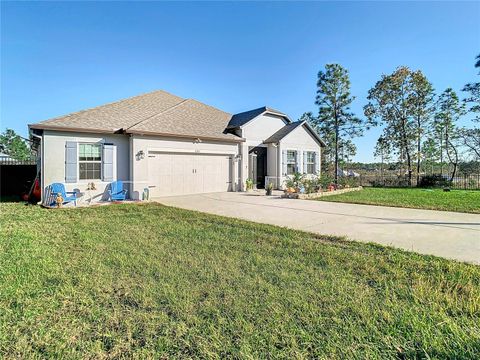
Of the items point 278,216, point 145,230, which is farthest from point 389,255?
point 145,230

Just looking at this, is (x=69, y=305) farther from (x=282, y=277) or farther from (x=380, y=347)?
(x=380, y=347)

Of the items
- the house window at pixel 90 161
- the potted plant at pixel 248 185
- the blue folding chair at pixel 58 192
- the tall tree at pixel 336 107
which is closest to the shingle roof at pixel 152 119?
the house window at pixel 90 161

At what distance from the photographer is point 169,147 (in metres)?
13.3

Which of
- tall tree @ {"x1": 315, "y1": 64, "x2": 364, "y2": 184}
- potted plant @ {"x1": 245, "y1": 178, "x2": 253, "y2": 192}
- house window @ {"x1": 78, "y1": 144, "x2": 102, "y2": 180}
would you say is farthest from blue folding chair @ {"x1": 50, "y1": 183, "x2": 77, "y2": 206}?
tall tree @ {"x1": 315, "y1": 64, "x2": 364, "y2": 184}

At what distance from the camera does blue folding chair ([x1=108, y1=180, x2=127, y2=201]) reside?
11.6m

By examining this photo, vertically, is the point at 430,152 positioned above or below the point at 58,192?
above

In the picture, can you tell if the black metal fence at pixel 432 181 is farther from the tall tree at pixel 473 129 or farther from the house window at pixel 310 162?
the tall tree at pixel 473 129

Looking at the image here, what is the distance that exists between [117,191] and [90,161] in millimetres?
1914

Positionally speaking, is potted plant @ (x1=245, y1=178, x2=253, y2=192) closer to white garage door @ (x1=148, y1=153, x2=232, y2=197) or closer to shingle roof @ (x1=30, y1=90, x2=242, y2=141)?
white garage door @ (x1=148, y1=153, x2=232, y2=197)

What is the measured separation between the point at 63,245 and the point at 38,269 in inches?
53.3

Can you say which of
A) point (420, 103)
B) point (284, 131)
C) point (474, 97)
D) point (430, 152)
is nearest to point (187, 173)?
point (284, 131)

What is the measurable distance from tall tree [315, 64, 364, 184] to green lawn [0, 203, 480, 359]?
70.5ft

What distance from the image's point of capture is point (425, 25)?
11.1m

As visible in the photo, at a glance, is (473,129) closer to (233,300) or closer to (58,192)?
(233,300)
